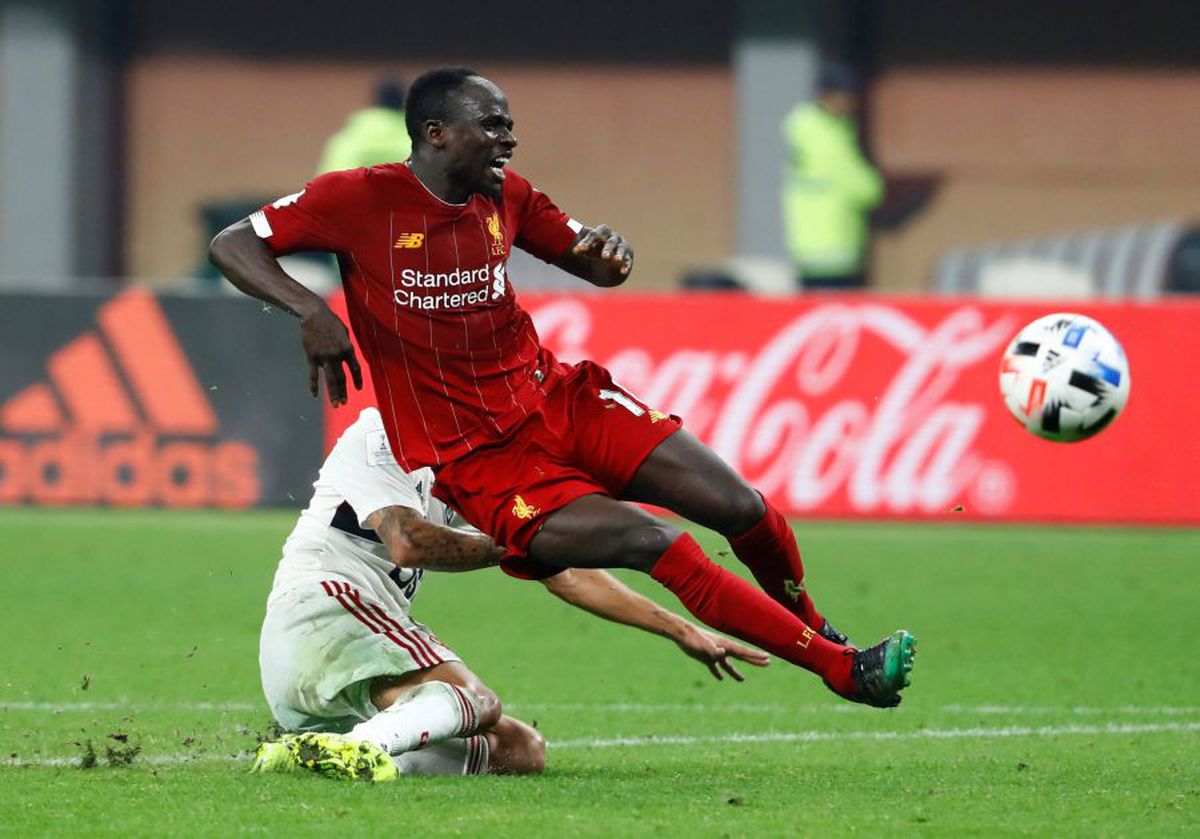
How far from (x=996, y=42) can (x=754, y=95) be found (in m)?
2.98

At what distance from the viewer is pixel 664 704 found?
26.3 ft

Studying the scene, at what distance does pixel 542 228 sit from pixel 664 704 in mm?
2098

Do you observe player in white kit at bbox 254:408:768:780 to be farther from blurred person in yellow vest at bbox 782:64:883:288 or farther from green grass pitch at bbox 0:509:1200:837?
blurred person in yellow vest at bbox 782:64:883:288

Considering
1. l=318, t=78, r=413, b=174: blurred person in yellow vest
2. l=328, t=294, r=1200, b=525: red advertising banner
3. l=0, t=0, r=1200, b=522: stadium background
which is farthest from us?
l=0, t=0, r=1200, b=522: stadium background

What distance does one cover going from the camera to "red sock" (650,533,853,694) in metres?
6.02

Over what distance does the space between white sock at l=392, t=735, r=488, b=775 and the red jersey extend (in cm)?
80

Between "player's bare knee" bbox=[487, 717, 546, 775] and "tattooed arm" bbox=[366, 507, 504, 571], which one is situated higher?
"tattooed arm" bbox=[366, 507, 504, 571]

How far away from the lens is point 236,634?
9.61 m

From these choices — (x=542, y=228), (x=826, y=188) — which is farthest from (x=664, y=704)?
(x=826, y=188)

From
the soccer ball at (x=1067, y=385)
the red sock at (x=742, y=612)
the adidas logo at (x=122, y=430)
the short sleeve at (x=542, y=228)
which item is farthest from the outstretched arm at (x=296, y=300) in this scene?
the adidas logo at (x=122, y=430)

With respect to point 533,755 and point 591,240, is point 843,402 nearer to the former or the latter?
point 591,240

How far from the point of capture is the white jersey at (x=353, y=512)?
20.7ft

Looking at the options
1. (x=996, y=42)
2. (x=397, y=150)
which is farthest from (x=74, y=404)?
(x=996, y=42)

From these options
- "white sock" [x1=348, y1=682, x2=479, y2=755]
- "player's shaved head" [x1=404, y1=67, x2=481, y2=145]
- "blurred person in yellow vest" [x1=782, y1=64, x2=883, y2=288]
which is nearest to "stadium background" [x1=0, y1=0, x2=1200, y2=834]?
"white sock" [x1=348, y1=682, x2=479, y2=755]
